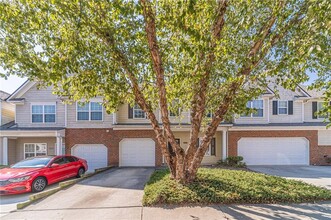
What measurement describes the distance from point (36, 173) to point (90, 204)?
12.6 ft

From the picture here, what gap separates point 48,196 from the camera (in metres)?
7.34

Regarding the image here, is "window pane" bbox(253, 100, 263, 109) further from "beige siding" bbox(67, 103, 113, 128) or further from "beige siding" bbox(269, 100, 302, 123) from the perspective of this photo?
"beige siding" bbox(67, 103, 113, 128)

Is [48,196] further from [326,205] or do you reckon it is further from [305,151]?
[305,151]

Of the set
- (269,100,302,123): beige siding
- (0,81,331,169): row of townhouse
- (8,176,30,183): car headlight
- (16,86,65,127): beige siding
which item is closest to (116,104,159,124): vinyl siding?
(0,81,331,169): row of townhouse

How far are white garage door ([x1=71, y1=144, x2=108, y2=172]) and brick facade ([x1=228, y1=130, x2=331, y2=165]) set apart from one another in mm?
9644

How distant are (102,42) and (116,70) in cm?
97

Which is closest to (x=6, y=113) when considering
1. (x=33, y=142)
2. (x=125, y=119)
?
(x=33, y=142)

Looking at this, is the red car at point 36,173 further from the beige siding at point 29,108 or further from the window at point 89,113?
the beige siding at point 29,108

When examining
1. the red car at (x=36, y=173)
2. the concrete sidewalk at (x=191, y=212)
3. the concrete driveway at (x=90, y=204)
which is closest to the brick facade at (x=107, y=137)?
the red car at (x=36, y=173)

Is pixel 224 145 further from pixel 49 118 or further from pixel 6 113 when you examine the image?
pixel 6 113

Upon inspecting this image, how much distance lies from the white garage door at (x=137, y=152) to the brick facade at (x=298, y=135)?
611 centimetres

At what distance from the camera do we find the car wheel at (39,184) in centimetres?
854

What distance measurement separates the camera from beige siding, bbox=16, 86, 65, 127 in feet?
50.8

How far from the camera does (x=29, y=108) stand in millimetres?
15570
